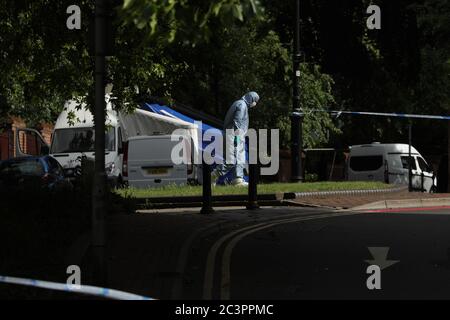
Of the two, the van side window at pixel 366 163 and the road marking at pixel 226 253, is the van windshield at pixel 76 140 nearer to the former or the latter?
the road marking at pixel 226 253

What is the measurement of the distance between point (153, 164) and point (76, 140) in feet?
8.95

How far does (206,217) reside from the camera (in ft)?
45.6

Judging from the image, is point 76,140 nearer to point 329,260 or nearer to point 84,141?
point 84,141

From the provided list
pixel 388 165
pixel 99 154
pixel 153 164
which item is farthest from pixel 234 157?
pixel 99 154

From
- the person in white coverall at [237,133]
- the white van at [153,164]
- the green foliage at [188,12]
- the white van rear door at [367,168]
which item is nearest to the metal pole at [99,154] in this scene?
the green foliage at [188,12]

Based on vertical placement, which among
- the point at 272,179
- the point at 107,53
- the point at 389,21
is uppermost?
the point at 389,21

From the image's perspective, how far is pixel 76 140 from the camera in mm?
23766

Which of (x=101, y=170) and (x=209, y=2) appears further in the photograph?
(x=101, y=170)

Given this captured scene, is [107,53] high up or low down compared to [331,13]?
down

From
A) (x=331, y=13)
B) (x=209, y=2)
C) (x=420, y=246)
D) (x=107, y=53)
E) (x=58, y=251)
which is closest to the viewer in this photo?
(x=209, y=2)

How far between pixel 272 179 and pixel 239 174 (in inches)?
633

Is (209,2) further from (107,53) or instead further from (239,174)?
(239,174)

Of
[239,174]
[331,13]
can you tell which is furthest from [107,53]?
[239,174]

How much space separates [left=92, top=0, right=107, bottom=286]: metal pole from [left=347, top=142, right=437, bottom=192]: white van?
21.4 metres
